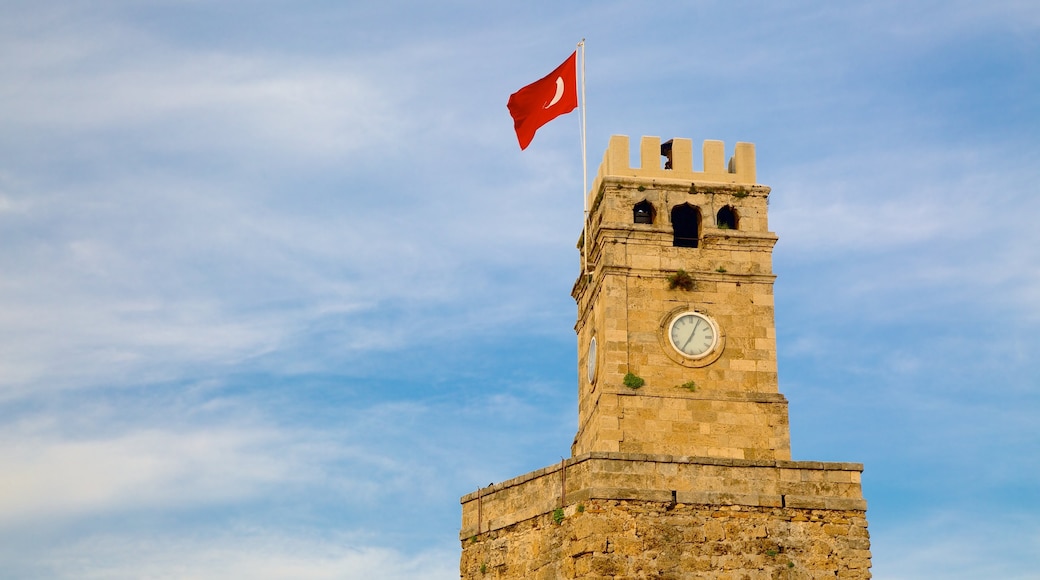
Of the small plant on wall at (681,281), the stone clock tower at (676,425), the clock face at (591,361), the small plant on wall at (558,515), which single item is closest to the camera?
the stone clock tower at (676,425)

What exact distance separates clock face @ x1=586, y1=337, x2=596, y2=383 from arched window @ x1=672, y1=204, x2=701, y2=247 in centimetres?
287

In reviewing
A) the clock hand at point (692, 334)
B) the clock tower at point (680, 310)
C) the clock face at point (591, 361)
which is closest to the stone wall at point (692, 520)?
the clock tower at point (680, 310)

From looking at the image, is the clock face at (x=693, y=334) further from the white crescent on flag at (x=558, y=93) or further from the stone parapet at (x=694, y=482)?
the stone parapet at (x=694, y=482)

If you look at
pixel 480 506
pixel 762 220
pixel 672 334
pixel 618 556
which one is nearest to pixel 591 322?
pixel 672 334

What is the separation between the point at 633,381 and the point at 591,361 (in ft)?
6.34

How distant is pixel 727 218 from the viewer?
103 ft

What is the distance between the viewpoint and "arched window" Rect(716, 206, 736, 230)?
31359 millimetres

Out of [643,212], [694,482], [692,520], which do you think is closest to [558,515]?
[692,520]

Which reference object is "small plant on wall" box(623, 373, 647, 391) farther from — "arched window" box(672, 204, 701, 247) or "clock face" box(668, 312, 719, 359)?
"arched window" box(672, 204, 701, 247)

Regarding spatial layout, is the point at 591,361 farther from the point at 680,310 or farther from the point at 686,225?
the point at 686,225

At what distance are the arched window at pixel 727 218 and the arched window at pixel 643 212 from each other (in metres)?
1.48

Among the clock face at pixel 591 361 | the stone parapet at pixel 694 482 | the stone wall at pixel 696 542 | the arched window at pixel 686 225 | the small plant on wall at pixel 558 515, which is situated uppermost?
the arched window at pixel 686 225

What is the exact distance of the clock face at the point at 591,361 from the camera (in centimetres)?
3086

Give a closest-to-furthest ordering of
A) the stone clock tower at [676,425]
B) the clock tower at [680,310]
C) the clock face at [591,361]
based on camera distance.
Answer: the stone clock tower at [676,425], the clock tower at [680,310], the clock face at [591,361]
